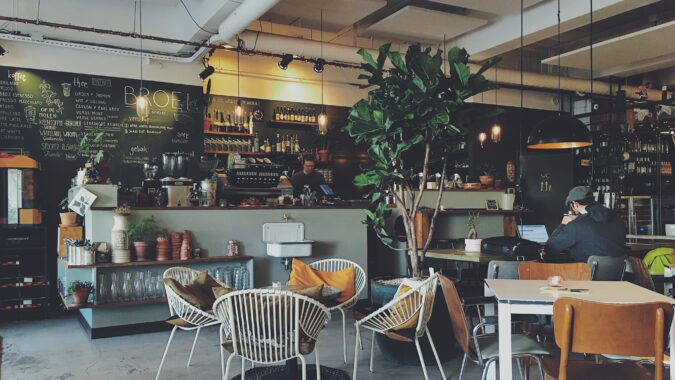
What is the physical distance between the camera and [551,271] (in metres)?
4.01

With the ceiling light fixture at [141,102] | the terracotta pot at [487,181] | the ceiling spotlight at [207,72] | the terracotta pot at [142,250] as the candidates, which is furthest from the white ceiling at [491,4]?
the terracotta pot at [142,250]

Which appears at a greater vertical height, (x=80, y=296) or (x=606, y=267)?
A: (x=606, y=267)

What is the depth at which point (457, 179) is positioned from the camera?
8.79 meters

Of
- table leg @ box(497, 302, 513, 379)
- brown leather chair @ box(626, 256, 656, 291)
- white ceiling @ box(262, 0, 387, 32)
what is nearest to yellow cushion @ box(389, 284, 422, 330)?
table leg @ box(497, 302, 513, 379)

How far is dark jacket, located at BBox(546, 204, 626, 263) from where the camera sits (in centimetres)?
476

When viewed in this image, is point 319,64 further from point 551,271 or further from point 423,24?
point 551,271

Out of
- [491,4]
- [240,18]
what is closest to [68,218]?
[240,18]

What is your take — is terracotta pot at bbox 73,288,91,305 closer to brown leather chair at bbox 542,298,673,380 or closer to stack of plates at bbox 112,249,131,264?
stack of plates at bbox 112,249,131,264

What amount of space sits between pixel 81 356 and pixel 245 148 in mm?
4748

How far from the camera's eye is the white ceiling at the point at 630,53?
7968mm

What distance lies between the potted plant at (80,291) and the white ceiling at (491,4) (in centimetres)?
556

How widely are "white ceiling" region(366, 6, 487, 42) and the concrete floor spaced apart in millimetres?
4283

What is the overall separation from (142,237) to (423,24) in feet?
16.2

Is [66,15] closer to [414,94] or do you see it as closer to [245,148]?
[245,148]
